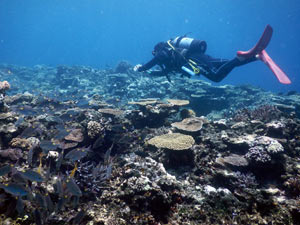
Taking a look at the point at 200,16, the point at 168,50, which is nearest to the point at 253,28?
the point at 200,16

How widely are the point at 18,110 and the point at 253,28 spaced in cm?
17186

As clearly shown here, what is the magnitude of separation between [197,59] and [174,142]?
6.95 meters

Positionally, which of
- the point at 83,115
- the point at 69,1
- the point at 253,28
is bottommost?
the point at 83,115

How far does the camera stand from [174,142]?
5.96 meters

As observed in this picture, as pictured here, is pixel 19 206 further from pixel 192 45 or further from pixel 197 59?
pixel 197 59

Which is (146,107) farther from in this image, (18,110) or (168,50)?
(18,110)

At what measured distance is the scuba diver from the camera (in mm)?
9984

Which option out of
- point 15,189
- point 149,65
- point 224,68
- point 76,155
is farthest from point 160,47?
point 15,189

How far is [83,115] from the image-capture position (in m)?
8.04

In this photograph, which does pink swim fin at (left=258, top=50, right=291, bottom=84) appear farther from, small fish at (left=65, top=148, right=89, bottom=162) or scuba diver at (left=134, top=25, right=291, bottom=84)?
small fish at (left=65, top=148, right=89, bottom=162)

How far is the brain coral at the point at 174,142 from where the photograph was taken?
5.73 metres

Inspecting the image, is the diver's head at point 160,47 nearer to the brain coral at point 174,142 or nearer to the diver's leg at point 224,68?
the diver's leg at point 224,68

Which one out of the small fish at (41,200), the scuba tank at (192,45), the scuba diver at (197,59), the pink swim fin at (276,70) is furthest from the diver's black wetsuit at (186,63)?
the small fish at (41,200)

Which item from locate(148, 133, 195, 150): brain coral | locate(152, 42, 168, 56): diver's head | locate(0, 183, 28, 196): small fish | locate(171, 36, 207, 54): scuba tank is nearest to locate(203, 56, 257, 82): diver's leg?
locate(171, 36, 207, 54): scuba tank
